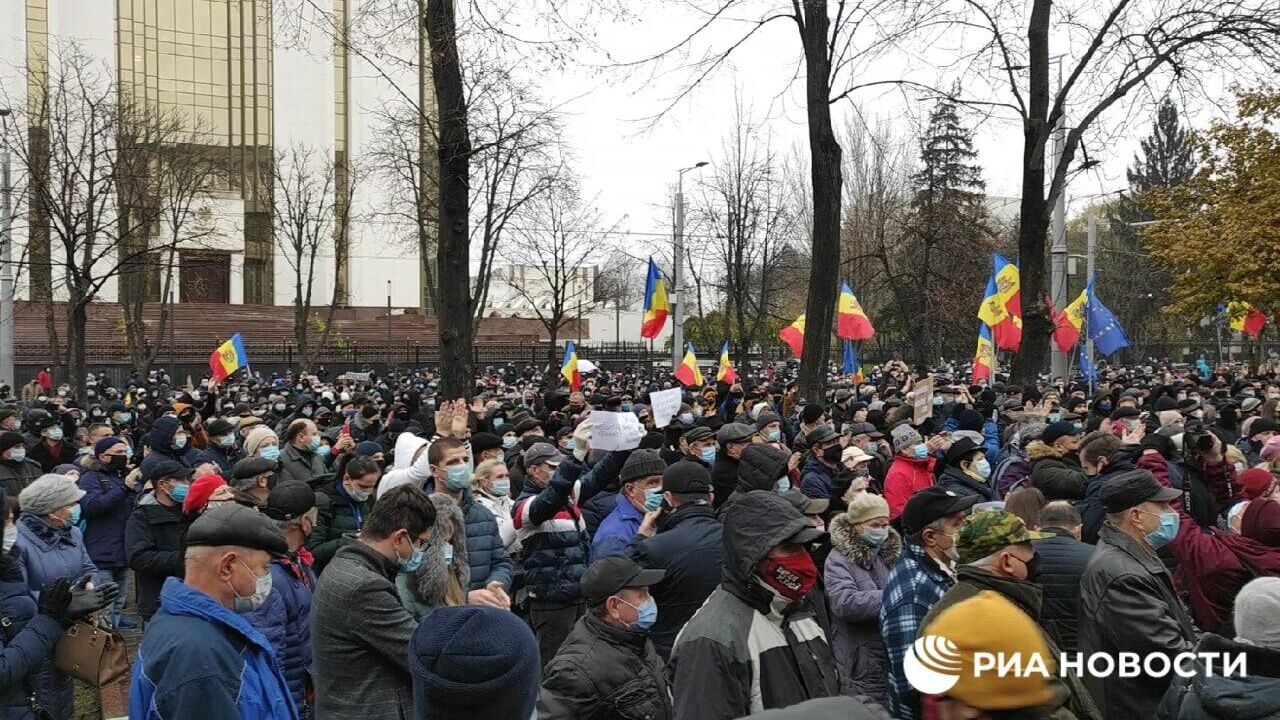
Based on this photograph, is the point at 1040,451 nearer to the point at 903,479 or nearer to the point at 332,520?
the point at 903,479

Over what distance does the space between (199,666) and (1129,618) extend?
3.94 m

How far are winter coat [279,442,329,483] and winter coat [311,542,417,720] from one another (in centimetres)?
538

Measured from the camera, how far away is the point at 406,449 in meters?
8.02

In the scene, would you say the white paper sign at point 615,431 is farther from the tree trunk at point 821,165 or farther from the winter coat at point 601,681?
the tree trunk at point 821,165

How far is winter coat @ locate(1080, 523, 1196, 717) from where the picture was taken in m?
5.11

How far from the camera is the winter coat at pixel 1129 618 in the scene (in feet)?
16.8

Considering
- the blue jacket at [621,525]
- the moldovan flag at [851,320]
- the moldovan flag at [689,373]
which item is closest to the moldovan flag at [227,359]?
the moldovan flag at [689,373]

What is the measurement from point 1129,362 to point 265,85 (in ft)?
160

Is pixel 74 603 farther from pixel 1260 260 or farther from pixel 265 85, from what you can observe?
pixel 265 85

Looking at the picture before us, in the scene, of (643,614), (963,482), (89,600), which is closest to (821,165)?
(963,482)

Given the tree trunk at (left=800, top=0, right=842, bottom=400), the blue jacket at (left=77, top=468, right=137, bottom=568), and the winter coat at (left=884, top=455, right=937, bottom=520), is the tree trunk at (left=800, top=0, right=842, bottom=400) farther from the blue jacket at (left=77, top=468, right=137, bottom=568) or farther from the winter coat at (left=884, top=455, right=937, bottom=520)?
the blue jacket at (left=77, top=468, right=137, bottom=568)

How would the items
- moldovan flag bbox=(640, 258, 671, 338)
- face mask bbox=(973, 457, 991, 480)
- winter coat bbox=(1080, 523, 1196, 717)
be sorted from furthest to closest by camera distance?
moldovan flag bbox=(640, 258, 671, 338) < face mask bbox=(973, 457, 991, 480) < winter coat bbox=(1080, 523, 1196, 717)

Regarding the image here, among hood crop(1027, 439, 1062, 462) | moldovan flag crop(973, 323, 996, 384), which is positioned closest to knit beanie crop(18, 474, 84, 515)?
hood crop(1027, 439, 1062, 462)

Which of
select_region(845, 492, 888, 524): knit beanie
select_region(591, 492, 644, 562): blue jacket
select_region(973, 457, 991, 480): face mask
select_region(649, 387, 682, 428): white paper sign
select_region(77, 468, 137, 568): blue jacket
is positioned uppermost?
select_region(649, 387, 682, 428): white paper sign
